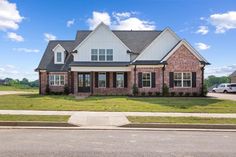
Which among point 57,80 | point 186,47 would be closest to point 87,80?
point 57,80

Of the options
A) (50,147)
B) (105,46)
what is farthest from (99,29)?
(50,147)

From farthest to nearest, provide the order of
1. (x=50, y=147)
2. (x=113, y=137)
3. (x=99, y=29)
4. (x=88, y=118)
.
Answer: (x=99, y=29) → (x=88, y=118) → (x=113, y=137) → (x=50, y=147)

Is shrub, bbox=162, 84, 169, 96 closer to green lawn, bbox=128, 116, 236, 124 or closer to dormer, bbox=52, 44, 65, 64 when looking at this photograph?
dormer, bbox=52, 44, 65, 64

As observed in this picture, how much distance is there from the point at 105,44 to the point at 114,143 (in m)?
27.3

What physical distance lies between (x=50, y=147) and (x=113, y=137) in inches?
102

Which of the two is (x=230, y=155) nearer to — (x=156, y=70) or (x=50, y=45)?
(x=156, y=70)

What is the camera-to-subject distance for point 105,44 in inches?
1444

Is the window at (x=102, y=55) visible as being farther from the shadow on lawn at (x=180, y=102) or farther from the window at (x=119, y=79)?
the shadow on lawn at (x=180, y=102)

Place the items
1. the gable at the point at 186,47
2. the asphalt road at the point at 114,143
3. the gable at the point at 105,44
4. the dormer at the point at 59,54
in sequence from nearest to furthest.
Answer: the asphalt road at the point at 114,143
the gable at the point at 186,47
the gable at the point at 105,44
the dormer at the point at 59,54

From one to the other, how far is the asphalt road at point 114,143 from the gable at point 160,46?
2345 cm

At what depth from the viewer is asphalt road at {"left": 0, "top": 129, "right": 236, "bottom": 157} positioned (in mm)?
8539

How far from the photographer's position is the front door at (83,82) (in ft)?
121

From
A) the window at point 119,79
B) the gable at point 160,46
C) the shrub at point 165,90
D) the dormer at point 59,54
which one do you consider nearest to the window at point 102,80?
the window at point 119,79

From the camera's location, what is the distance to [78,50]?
36.3 metres
